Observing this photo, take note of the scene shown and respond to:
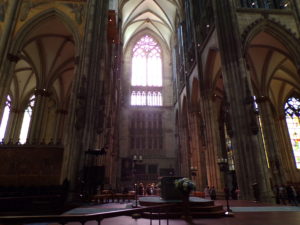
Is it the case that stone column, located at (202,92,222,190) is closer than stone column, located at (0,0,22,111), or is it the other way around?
stone column, located at (0,0,22,111)

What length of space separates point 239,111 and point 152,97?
20.6m

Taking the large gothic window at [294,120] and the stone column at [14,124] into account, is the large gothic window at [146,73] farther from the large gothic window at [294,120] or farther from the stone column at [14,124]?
the large gothic window at [294,120]

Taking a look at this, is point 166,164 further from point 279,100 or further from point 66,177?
point 66,177

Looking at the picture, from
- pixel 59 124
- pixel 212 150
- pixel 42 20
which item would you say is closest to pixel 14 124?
pixel 59 124

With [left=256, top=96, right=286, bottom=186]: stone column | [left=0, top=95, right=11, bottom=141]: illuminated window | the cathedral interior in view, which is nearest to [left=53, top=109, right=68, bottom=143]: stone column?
the cathedral interior

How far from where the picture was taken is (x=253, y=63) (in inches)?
755

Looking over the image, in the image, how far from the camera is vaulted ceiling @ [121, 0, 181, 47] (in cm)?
3025

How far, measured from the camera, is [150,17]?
34094 millimetres

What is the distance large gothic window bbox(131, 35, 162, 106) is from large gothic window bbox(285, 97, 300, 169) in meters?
16.4

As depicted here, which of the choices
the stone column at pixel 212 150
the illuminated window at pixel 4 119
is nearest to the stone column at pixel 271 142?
the stone column at pixel 212 150

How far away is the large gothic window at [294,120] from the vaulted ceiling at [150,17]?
1813cm

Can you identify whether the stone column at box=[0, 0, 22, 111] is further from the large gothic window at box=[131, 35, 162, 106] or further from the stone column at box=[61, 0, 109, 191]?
the large gothic window at box=[131, 35, 162, 106]

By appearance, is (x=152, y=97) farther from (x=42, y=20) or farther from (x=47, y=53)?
(x=42, y=20)

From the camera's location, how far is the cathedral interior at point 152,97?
11703mm
